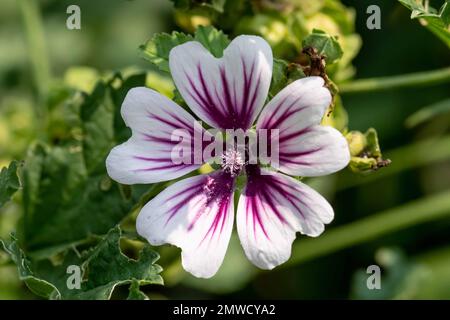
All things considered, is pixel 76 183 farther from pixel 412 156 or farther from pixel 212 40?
pixel 412 156

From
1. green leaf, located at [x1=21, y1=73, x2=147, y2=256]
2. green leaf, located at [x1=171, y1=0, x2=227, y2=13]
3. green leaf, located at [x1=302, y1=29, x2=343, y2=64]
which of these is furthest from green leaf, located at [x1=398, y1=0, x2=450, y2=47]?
green leaf, located at [x1=21, y1=73, x2=147, y2=256]

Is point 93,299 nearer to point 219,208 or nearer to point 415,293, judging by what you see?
point 219,208

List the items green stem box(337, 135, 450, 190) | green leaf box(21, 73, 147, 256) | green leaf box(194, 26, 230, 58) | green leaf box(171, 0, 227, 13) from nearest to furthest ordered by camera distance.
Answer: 1. green leaf box(194, 26, 230, 58)
2. green leaf box(171, 0, 227, 13)
3. green leaf box(21, 73, 147, 256)
4. green stem box(337, 135, 450, 190)

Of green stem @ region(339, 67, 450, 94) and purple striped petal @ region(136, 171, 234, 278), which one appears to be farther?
green stem @ region(339, 67, 450, 94)

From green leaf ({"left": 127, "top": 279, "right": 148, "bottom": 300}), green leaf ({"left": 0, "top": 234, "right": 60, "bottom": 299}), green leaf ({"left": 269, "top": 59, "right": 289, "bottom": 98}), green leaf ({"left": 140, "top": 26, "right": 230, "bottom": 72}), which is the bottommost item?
green leaf ({"left": 127, "top": 279, "right": 148, "bottom": 300})

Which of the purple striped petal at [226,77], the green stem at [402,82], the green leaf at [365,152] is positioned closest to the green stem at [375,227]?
the green stem at [402,82]

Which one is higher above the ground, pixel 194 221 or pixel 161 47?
pixel 161 47

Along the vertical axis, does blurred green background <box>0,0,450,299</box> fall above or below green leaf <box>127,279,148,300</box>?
above

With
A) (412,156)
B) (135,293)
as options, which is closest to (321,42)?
(135,293)

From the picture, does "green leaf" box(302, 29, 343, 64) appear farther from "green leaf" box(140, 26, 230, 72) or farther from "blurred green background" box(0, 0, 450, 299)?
"blurred green background" box(0, 0, 450, 299)
